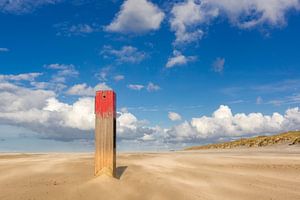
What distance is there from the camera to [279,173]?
47.0ft

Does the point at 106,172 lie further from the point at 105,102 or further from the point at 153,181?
the point at 105,102

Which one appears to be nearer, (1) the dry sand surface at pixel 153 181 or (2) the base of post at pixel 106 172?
(1) the dry sand surface at pixel 153 181

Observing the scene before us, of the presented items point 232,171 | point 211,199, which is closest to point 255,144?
point 232,171

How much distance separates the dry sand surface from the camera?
10.2m

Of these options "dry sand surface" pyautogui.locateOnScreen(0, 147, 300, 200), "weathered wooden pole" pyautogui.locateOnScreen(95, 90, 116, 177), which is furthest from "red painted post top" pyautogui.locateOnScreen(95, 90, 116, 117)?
"dry sand surface" pyautogui.locateOnScreen(0, 147, 300, 200)

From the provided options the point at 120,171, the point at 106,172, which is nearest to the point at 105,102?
the point at 106,172

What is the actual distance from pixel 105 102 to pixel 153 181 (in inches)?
112

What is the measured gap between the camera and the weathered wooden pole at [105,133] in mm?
11398

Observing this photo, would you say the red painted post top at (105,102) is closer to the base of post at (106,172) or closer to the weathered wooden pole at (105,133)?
the weathered wooden pole at (105,133)

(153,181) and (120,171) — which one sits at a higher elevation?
(120,171)

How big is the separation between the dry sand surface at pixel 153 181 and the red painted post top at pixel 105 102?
2.00m

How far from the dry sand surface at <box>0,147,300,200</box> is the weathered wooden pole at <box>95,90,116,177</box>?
45 centimetres

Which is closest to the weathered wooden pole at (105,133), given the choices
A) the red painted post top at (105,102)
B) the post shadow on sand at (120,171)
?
the red painted post top at (105,102)

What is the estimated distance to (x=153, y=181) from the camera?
11344 mm
